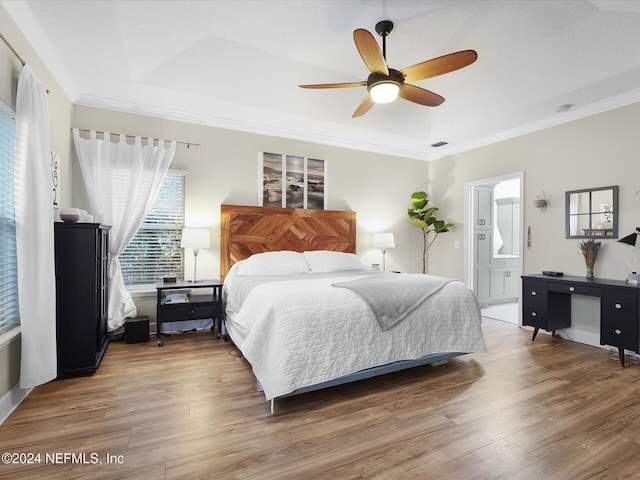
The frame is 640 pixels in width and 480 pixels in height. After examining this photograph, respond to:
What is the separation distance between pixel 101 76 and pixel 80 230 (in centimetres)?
164

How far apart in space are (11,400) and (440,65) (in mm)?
3677

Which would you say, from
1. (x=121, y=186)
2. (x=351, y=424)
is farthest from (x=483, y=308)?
(x=121, y=186)

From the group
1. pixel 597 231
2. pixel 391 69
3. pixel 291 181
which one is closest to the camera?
pixel 391 69

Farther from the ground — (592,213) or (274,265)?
(592,213)

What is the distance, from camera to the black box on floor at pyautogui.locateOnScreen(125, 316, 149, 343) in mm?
3656

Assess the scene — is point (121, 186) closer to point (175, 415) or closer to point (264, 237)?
point (264, 237)

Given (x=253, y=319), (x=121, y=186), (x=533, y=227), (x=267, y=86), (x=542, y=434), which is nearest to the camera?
(x=542, y=434)

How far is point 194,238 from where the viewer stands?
389 cm

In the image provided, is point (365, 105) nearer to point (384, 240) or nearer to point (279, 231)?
point (279, 231)

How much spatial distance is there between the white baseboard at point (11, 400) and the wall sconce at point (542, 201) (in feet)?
17.9

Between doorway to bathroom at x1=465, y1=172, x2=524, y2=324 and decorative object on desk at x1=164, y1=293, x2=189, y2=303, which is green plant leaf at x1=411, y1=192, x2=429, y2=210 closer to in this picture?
doorway to bathroom at x1=465, y1=172, x2=524, y2=324

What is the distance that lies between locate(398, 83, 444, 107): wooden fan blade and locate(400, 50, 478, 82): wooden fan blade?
0.15 metres

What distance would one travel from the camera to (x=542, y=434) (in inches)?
78.7

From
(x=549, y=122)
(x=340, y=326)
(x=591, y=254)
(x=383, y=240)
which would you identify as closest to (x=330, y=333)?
(x=340, y=326)
